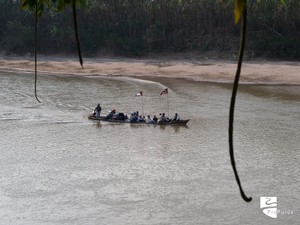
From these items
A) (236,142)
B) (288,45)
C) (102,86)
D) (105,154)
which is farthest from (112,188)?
(288,45)

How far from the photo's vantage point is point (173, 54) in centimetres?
5038

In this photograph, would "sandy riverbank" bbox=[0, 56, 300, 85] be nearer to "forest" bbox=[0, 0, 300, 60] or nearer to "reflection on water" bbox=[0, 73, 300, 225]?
"forest" bbox=[0, 0, 300, 60]

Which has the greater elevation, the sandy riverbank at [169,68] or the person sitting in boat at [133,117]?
the sandy riverbank at [169,68]

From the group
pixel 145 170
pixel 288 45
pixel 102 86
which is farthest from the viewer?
pixel 288 45

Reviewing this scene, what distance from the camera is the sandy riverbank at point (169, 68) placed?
39406mm

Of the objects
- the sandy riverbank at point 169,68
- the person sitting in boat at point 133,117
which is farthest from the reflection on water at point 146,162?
the sandy riverbank at point 169,68

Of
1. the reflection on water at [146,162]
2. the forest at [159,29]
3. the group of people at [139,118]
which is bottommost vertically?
the reflection on water at [146,162]

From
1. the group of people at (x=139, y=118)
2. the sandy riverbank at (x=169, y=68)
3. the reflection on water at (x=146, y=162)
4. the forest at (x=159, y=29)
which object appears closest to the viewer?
the reflection on water at (x=146, y=162)

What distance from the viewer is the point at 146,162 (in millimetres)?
19188

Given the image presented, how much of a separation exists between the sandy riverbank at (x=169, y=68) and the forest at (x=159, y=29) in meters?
2.09

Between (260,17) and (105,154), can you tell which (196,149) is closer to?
(105,154)

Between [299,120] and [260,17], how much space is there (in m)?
23.4

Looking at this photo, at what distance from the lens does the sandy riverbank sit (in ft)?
129

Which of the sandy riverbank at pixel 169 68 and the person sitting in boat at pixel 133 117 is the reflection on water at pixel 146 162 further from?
the sandy riverbank at pixel 169 68
